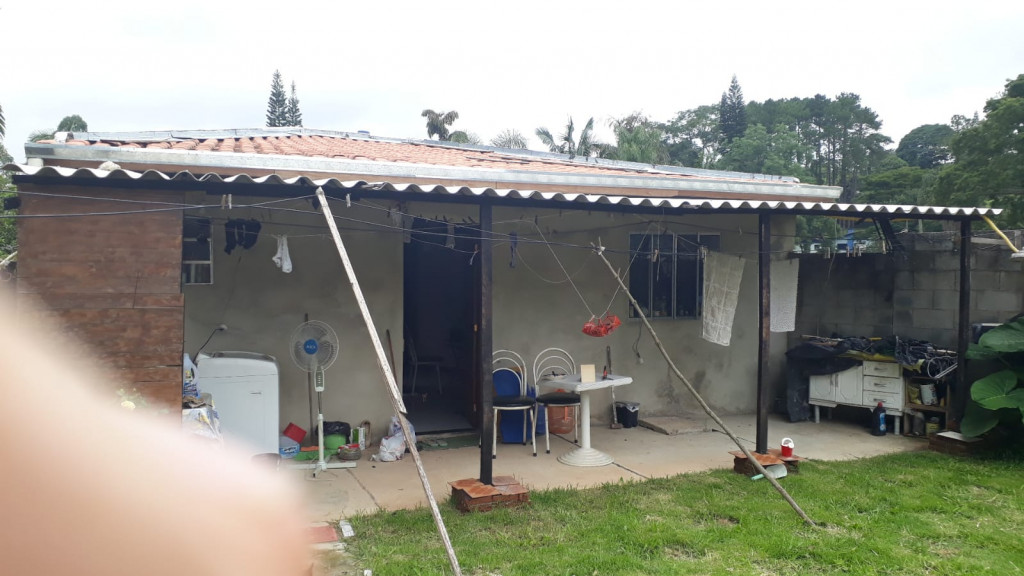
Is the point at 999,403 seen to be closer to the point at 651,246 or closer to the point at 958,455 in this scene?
the point at 958,455

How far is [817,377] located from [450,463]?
4.68 m

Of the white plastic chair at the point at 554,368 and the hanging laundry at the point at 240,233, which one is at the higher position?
the hanging laundry at the point at 240,233

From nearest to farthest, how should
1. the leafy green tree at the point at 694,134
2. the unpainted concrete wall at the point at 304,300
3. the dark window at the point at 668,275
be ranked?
the unpainted concrete wall at the point at 304,300 < the dark window at the point at 668,275 < the leafy green tree at the point at 694,134

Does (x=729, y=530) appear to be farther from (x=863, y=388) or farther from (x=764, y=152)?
(x=764, y=152)

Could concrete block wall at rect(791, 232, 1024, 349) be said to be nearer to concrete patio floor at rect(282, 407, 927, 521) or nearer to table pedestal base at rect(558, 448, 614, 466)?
concrete patio floor at rect(282, 407, 927, 521)

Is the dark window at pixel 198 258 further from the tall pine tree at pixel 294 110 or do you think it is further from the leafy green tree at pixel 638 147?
the tall pine tree at pixel 294 110

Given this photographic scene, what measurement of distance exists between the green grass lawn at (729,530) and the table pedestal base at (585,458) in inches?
26.0

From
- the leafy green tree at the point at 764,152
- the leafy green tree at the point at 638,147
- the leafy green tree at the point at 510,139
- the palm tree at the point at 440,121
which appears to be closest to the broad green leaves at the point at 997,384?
the leafy green tree at the point at 638,147

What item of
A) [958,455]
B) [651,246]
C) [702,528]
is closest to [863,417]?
[958,455]

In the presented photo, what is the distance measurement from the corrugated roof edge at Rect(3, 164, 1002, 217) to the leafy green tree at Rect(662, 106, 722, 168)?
39312 millimetres

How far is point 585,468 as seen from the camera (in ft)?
20.2

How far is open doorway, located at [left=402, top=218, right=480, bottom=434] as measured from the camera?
8305 mm

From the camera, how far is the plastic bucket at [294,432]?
20.9 ft

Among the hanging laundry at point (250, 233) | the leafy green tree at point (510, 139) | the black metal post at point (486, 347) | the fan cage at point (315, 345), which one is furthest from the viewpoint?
the leafy green tree at point (510, 139)
